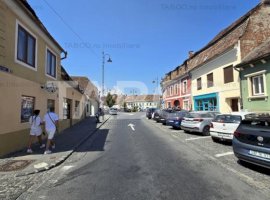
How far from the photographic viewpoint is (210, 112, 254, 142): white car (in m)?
9.40

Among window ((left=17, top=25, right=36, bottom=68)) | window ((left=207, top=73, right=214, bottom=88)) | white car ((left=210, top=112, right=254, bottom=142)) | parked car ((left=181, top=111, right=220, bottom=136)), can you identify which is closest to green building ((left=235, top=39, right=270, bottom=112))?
parked car ((left=181, top=111, right=220, bottom=136))

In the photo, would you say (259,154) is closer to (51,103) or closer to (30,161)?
(30,161)

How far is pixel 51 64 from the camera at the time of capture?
13.2 meters

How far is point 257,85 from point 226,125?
6.27 meters

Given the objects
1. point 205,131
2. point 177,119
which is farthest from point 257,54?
point 177,119

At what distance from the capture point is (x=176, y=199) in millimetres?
4203

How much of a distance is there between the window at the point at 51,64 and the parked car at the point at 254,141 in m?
10.2

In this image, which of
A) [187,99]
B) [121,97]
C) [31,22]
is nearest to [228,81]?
[187,99]

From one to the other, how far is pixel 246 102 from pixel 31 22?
13.4 m

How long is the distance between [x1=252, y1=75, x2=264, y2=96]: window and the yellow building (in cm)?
1227

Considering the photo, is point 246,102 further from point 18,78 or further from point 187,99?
point 18,78

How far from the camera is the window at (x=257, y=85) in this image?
536 inches

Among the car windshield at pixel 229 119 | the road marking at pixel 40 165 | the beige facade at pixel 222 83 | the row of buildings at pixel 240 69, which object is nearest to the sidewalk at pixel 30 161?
the road marking at pixel 40 165

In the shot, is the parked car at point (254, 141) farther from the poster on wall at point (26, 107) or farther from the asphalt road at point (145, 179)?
the poster on wall at point (26, 107)
